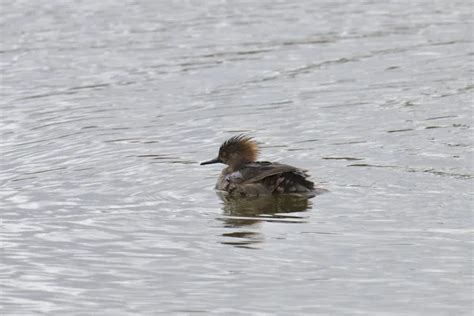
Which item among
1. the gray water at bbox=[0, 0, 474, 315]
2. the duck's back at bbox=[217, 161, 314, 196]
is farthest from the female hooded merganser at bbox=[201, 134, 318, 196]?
the gray water at bbox=[0, 0, 474, 315]

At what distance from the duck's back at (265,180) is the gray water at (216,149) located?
0.20 m

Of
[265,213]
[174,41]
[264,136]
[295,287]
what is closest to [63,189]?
[265,213]

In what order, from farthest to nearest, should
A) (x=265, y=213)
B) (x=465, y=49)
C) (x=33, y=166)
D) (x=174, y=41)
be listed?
(x=174, y=41), (x=465, y=49), (x=33, y=166), (x=265, y=213)

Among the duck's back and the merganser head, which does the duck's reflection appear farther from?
the merganser head

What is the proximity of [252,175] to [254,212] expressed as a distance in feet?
2.37

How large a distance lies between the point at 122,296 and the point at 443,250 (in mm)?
2558

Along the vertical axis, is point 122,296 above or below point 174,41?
below

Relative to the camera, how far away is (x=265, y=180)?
478 inches

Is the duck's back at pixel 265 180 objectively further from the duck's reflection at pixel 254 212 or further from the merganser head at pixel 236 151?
the merganser head at pixel 236 151

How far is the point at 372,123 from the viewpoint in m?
14.7

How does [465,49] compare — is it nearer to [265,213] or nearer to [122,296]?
[265,213]

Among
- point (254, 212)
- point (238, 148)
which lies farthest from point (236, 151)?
point (254, 212)

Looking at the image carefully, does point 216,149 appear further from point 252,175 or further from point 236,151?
point 252,175

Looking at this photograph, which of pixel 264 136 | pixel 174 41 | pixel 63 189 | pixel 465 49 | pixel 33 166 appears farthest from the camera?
pixel 174 41
